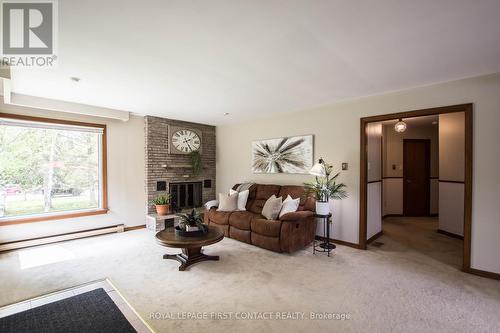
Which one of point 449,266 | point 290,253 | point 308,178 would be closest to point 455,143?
point 449,266

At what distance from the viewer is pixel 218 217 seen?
175 inches

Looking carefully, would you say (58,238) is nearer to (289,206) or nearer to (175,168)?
(175,168)

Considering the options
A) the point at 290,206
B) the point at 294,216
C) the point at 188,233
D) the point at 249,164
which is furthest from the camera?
the point at 249,164

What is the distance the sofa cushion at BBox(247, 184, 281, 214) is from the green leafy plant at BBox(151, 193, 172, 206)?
5.86 feet

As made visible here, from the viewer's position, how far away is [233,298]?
2354 millimetres

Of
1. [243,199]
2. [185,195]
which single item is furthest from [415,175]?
[185,195]

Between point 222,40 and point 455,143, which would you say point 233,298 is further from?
point 455,143

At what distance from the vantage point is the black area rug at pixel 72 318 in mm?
1925

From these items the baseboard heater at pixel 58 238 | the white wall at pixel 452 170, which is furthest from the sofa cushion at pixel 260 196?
the white wall at pixel 452 170

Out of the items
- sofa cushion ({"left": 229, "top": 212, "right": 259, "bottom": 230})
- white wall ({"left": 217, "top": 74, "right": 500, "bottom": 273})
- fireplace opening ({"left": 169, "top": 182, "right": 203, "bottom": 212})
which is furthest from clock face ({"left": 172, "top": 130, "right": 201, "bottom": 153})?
sofa cushion ({"left": 229, "top": 212, "right": 259, "bottom": 230})

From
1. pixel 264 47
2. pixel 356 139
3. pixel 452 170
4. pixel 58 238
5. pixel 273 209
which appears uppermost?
pixel 264 47

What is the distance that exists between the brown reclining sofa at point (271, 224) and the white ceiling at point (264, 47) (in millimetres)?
1823

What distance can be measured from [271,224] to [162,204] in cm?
256

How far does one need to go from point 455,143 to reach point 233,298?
499cm
